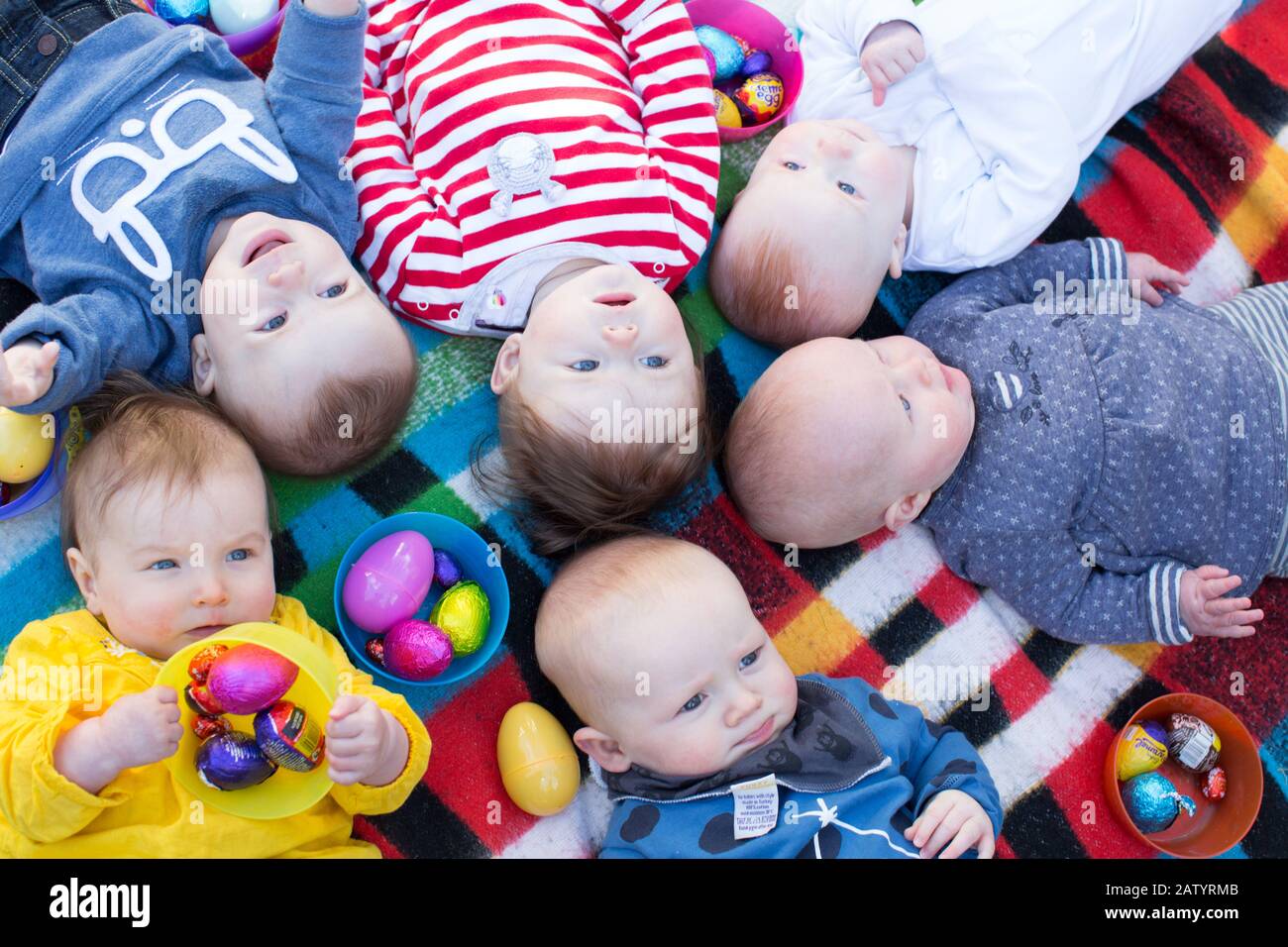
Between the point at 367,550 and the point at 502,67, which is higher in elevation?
the point at 502,67

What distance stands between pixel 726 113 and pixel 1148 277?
81cm

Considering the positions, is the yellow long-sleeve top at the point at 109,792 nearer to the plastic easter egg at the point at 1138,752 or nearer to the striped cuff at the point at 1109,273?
the plastic easter egg at the point at 1138,752

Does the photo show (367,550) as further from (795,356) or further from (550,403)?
(795,356)

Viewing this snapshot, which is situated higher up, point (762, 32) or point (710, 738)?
point (762, 32)

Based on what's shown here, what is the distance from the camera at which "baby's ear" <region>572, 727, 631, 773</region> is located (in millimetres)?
1521

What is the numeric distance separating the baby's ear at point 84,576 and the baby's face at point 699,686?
2.30 ft

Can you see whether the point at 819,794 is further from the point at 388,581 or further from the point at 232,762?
the point at 232,762

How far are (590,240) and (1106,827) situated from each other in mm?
1240

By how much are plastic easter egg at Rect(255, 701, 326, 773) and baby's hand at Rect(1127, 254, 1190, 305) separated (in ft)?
5.03

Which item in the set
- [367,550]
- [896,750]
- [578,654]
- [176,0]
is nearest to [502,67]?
[176,0]

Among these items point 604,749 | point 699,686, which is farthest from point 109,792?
point 699,686

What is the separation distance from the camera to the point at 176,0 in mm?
1698

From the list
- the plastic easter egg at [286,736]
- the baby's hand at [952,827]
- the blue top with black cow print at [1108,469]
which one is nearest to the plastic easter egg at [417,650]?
the plastic easter egg at [286,736]

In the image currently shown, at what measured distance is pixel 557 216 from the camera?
5.49ft
